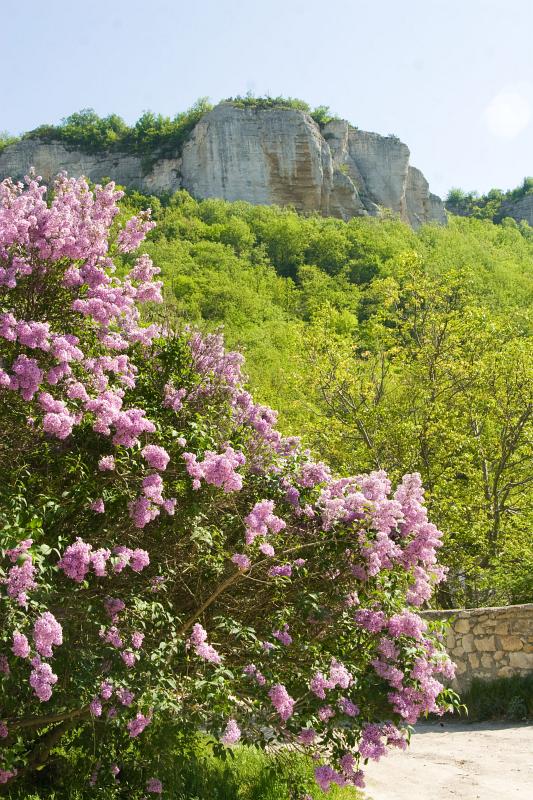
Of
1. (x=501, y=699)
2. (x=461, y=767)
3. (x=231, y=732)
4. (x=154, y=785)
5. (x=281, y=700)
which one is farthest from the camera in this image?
(x=501, y=699)

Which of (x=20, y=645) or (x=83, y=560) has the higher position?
(x=83, y=560)

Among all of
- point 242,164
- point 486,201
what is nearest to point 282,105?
point 242,164

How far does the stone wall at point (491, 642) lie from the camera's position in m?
10.0

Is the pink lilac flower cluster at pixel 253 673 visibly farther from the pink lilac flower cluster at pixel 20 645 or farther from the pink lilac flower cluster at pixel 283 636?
the pink lilac flower cluster at pixel 20 645

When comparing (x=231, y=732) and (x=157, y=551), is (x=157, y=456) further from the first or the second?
(x=231, y=732)

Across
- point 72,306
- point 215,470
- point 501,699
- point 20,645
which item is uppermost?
point 72,306

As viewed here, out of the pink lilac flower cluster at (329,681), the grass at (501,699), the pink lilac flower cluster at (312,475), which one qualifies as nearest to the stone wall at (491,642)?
the grass at (501,699)

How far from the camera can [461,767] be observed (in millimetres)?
7473

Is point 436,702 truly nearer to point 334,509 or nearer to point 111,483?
point 334,509

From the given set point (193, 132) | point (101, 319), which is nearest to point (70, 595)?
point (101, 319)

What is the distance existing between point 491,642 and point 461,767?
3.04 meters

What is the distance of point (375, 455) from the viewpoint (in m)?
14.7

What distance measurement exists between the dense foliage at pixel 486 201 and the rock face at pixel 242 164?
31606mm

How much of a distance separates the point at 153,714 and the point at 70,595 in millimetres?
957
